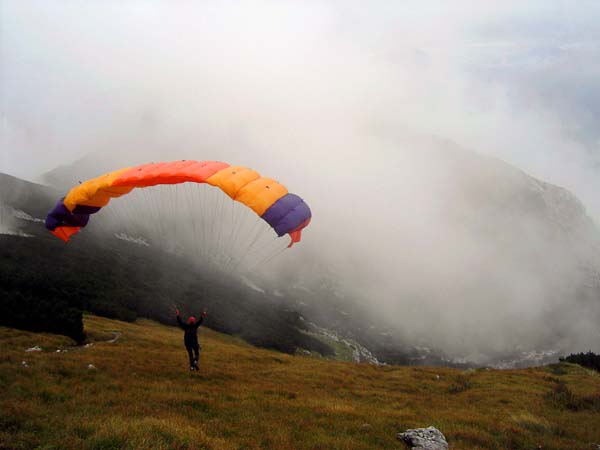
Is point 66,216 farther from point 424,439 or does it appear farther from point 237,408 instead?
point 424,439

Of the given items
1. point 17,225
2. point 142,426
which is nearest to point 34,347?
point 142,426

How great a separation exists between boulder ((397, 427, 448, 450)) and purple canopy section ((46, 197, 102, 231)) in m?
20.0

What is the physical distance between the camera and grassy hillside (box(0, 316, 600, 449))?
9.83 metres

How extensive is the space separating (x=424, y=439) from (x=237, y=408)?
6307 millimetres

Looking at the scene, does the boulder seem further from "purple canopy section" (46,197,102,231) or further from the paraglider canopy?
"purple canopy section" (46,197,102,231)

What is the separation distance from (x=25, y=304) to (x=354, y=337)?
451 ft

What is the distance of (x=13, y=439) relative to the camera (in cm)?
882

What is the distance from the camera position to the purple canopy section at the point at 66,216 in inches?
870

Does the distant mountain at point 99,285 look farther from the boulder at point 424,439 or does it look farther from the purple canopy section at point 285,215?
A: the boulder at point 424,439

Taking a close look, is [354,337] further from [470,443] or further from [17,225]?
[470,443]

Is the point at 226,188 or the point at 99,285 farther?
the point at 99,285

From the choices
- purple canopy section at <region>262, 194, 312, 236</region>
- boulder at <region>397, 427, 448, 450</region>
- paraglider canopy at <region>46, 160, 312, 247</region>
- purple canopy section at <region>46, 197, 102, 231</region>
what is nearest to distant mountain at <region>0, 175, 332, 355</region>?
purple canopy section at <region>46, 197, 102, 231</region>

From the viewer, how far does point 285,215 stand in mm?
18359

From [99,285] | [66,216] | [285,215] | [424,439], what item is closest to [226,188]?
[285,215]
